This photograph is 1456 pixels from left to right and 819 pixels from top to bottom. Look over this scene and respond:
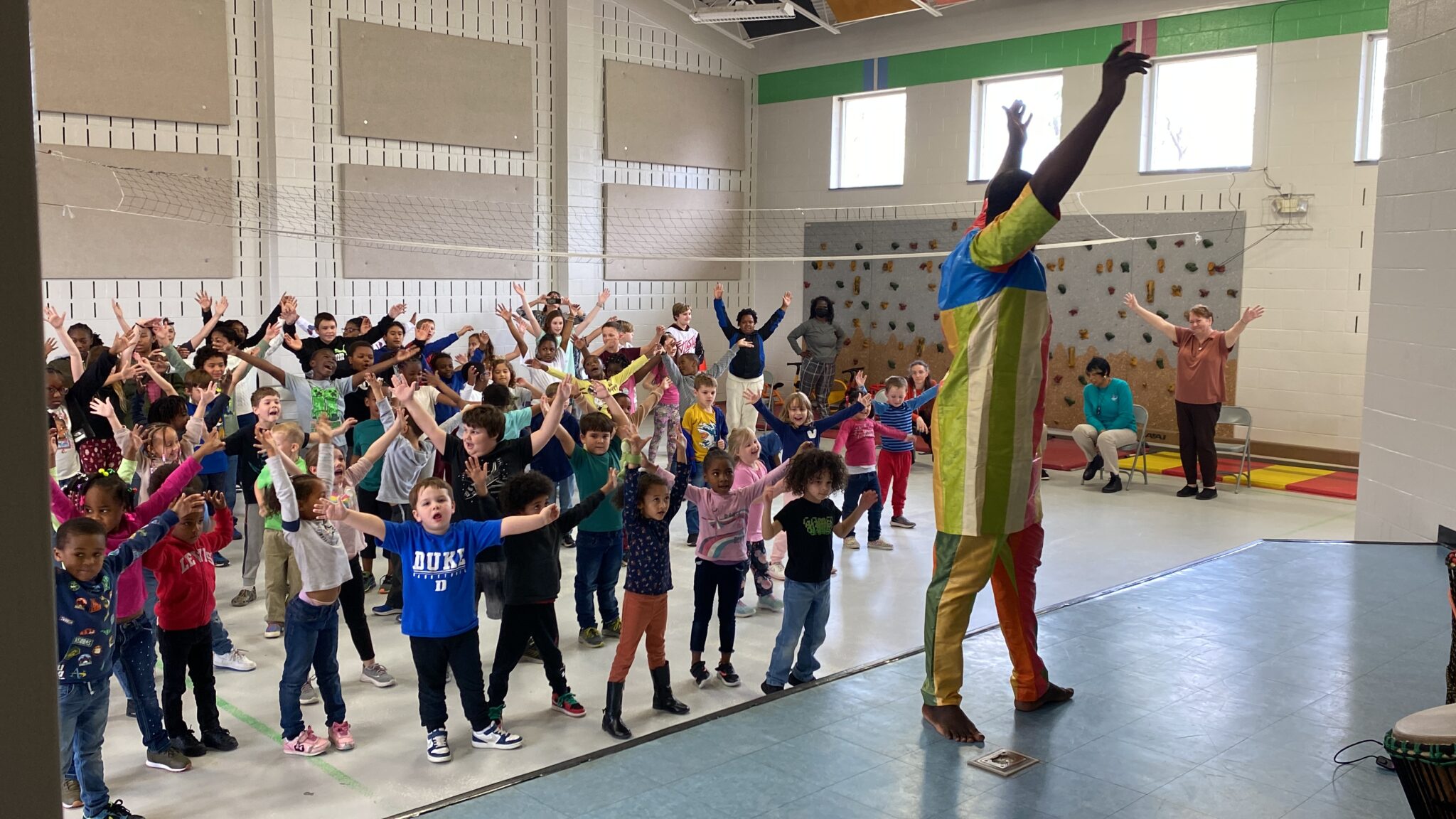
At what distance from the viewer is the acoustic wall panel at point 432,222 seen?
1182cm

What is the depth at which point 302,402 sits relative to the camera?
22.9 ft

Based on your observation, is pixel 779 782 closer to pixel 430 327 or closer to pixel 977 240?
pixel 977 240

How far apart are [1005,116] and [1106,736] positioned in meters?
10.3

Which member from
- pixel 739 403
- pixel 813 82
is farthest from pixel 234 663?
pixel 813 82

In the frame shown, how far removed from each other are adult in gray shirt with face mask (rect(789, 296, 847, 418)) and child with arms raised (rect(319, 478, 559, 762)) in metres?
8.67

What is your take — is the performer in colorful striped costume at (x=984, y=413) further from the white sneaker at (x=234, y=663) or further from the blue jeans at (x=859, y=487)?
the blue jeans at (x=859, y=487)

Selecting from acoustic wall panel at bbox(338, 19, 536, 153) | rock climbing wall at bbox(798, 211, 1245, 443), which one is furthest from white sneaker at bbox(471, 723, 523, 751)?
acoustic wall panel at bbox(338, 19, 536, 153)

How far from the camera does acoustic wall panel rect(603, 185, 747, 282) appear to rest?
14.0 m

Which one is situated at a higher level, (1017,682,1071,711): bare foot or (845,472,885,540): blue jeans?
(845,472,885,540): blue jeans

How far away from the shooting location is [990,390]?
3387mm

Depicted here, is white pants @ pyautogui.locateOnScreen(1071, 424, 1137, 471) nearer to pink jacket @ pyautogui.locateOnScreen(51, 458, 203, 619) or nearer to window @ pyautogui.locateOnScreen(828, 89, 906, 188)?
window @ pyautogui.locateOnScreen(828, 89, 906, 188)

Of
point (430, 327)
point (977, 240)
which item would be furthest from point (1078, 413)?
point (977, 240)

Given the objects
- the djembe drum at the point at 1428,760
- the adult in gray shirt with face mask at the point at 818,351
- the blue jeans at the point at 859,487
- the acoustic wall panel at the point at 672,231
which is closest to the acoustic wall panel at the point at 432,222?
the acoustic wall panel at the point at 672,231

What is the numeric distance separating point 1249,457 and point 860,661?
7.11 metres
